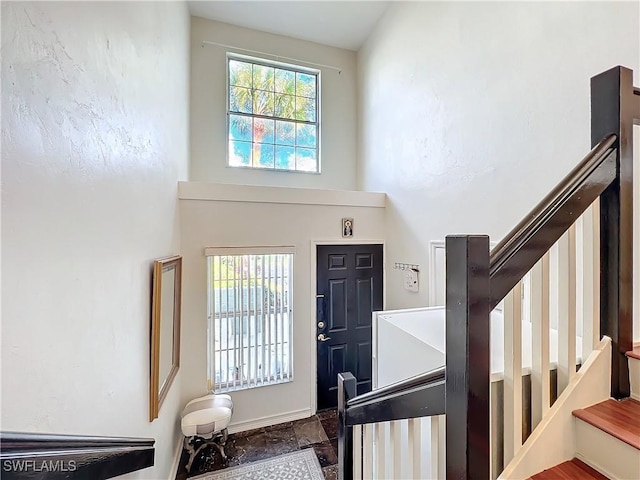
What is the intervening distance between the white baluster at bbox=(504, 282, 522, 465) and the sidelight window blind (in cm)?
266

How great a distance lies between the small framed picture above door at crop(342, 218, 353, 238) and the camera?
3725 millimetres

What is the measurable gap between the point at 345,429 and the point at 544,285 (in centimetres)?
120

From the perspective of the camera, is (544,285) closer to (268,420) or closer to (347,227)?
(347,227)

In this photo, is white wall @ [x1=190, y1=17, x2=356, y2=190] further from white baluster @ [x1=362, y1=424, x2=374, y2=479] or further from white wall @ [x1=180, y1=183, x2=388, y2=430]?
white baluster @ [x1=362, y1=424, x2=374, y2=479]

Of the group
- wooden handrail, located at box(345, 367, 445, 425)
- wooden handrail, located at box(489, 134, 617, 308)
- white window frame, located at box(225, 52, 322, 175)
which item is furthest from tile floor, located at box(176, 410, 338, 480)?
white window frame, located at box(225, 52, 322, 175)

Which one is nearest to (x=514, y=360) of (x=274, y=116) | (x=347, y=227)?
(x=347, y=227)

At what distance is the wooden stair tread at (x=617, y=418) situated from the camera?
3.05ft

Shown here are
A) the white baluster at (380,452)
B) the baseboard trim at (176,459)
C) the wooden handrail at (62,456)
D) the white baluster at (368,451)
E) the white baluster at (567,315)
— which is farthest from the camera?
the baseboard trim at (176,459)

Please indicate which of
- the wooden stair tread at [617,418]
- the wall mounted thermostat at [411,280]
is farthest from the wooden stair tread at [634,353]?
the wall mounted thermostat at [411,280]

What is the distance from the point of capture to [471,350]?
77 centimetres

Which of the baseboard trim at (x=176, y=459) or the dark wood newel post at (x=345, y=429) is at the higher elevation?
the dark wood newel post at (x=345, y=429)

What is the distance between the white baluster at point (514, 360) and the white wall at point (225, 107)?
382cm

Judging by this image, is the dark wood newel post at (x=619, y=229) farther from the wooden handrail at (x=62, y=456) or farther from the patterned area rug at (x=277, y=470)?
the patterned area rug at (x=277, y=470)

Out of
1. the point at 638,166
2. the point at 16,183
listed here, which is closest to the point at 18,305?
the point at 16,183
